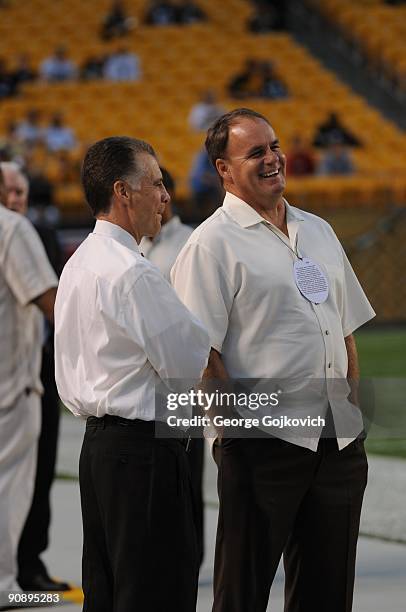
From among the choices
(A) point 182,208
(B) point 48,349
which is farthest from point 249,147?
(A) point 182,208

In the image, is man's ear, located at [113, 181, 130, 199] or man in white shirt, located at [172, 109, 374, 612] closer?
man's ear, located at [113, 181, 130, 199]

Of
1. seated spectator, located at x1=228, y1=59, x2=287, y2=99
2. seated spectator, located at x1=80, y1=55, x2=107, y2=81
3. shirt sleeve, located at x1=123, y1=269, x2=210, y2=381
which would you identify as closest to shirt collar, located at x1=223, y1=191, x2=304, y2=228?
shirt sleeve, located at x1=123, y1=269, x2=210, y2=381

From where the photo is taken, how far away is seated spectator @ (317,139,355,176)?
22.3 m

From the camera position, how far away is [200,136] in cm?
2370

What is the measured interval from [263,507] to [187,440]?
0.38 metres

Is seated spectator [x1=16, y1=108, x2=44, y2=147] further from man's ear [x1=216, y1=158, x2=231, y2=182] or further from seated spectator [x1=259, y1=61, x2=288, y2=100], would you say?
man's ear [x1=216, y1=158, x2=231, y2=182]

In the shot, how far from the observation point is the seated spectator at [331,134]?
23703 millimetres

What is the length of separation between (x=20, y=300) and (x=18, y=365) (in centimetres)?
31

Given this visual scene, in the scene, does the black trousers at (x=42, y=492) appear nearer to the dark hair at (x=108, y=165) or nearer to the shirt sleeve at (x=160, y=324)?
the dark hair at (x=108, y=165)

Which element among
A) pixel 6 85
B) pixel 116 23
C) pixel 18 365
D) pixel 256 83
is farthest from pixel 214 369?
pixel 116 23

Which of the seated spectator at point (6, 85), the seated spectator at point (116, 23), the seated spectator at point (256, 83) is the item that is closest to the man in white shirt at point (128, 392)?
the seated spectator at point (6, 85)

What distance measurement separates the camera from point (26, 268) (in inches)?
226

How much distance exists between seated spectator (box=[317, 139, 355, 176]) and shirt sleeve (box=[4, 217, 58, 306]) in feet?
55.2

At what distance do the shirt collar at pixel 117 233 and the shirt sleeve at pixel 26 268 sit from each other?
1.70 m
